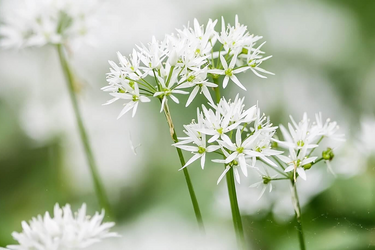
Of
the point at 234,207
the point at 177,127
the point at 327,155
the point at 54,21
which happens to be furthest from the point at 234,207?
the point at 177,127

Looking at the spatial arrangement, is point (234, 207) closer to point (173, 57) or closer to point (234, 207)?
point (234, 207)

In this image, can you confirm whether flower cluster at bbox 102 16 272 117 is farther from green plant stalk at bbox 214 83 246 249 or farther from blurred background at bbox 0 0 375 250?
blurred background at bbox 0 0 375 250

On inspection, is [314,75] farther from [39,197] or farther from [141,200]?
[39,197]

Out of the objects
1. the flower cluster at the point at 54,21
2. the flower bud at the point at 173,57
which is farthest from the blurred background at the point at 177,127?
the flower bud at the point at 173,57

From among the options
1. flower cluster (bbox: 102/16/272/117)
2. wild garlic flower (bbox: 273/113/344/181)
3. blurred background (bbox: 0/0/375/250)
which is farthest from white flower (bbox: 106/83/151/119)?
blurred background (bbox: 0/0/375/250)

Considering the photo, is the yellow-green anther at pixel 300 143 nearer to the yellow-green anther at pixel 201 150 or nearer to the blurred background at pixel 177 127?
the yellow-green anther at pixel 201 150

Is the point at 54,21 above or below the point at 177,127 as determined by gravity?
above
